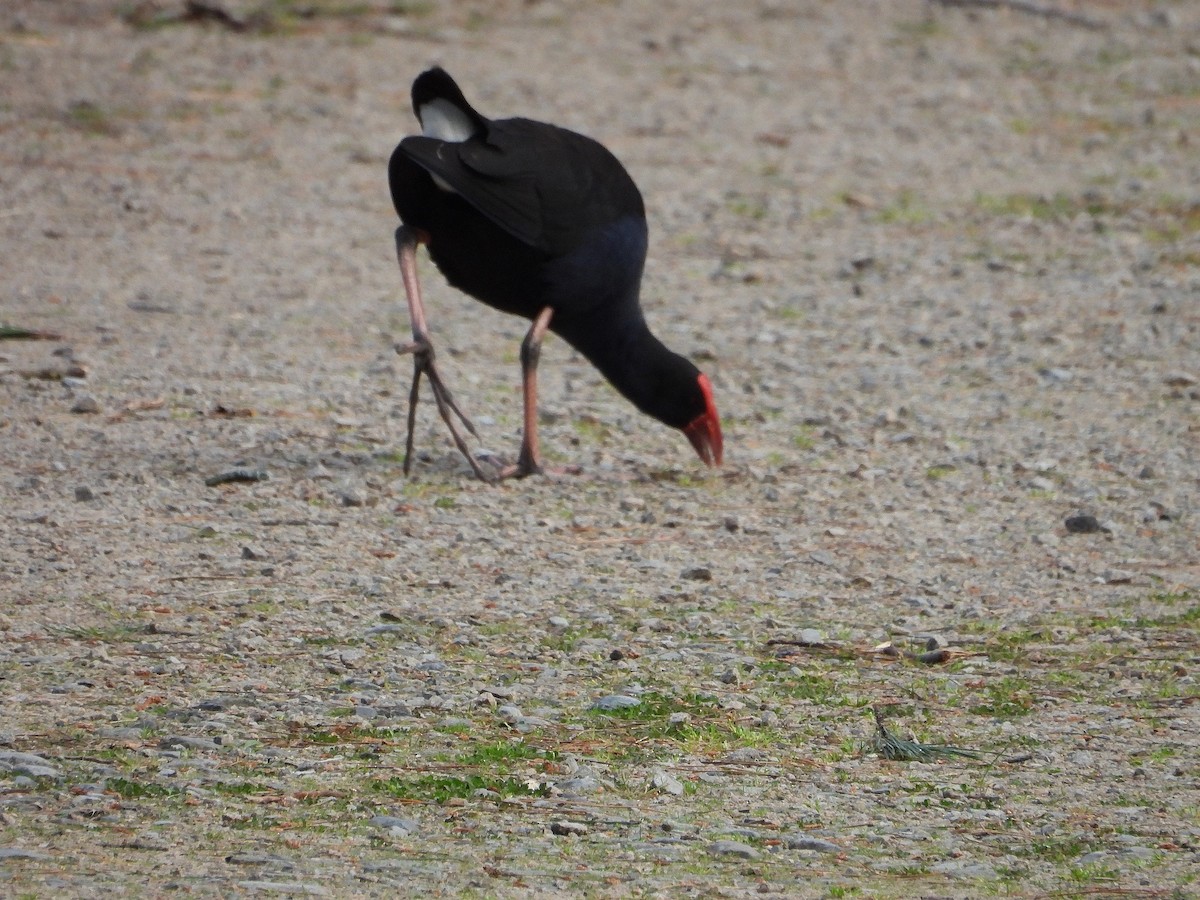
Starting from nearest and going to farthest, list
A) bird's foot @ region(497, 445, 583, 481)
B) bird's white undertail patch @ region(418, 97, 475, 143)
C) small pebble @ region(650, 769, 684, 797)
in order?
small pebble @ region(650, 769, 684, 797), bird's white undertail patch @ region(418, 97, 475, 143), bird's foot @ region(497, 445, 583, 481)

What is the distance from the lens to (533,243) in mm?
5555

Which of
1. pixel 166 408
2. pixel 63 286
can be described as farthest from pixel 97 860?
pixel 63 286

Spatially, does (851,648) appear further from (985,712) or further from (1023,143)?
(1023,143)

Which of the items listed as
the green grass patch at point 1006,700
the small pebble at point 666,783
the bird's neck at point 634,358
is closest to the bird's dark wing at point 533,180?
the bird's neck at point 634,358

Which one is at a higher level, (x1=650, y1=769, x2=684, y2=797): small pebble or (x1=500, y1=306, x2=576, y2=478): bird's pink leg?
(x1=500, y1=306, x2=576, y2=478): bird's pink leg

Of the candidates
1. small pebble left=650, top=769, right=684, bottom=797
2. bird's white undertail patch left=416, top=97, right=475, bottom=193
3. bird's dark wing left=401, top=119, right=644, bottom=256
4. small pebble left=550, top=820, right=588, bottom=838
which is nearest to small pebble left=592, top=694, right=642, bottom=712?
small pebble left=650, top=769, right=684, bottom=797

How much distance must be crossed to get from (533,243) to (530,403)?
57 centimetres

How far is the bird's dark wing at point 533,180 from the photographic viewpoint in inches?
214

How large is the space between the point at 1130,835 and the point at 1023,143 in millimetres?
8168

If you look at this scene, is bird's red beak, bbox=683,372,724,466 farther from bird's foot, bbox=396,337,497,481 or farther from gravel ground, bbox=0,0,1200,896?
bird's foot, bbox=396,337,497,481

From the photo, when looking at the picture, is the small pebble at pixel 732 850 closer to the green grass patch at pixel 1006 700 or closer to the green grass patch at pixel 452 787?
the green grass patch at pixel 452 787

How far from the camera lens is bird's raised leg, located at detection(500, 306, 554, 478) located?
577 centimetres

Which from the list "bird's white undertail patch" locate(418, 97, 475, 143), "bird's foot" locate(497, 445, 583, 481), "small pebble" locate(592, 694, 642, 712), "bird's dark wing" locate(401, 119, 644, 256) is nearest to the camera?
"small pebble" locate(592, 694, 642, 712)

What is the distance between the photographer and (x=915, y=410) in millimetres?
6719
